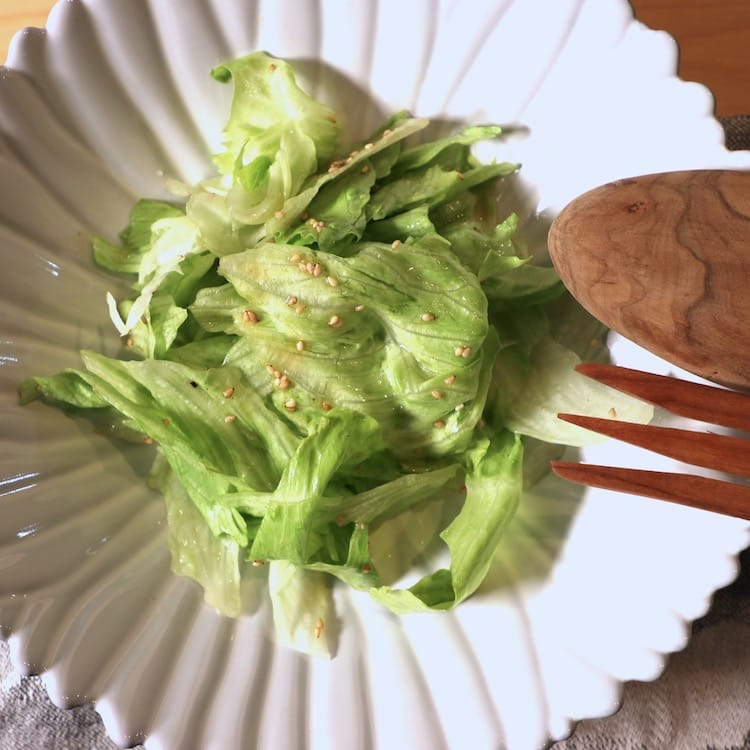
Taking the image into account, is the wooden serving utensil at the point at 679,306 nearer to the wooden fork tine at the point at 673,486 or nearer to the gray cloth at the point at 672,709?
the wooden fork tine at the point at 673,486

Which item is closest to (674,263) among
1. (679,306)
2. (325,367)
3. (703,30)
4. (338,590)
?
(679,306)

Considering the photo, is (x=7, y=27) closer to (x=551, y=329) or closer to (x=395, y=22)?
(x=395, y=22)

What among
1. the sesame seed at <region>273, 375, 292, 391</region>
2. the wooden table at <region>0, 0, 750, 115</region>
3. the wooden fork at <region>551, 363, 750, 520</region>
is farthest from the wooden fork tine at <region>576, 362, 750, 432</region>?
the wooden table at <region>0, 0, 750, 115</region>

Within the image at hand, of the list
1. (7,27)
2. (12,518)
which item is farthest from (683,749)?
(7,27)

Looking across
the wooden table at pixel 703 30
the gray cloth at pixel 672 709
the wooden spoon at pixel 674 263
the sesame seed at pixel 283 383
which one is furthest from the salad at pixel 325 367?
the wooden table at pixel 703 30

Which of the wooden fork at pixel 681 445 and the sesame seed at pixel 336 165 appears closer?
the wooden fork at pixel 681 445

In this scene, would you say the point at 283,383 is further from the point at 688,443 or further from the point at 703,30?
the point at 703,30

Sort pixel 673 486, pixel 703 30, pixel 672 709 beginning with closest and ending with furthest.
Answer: pixel 673 486, pixel 672 709, pixel 703 30
